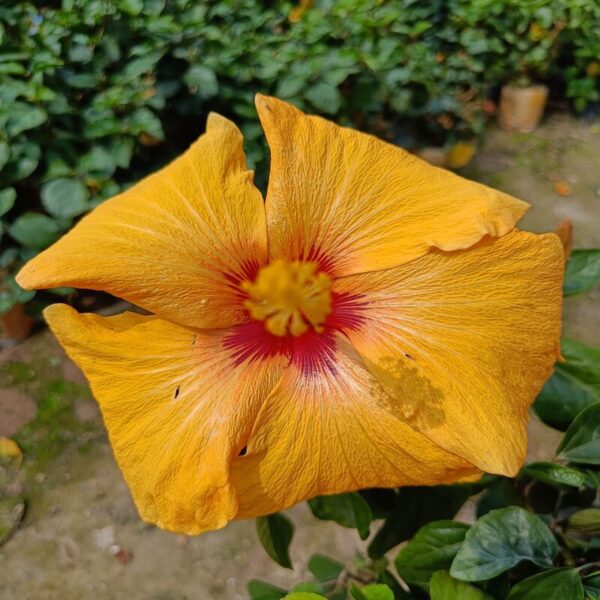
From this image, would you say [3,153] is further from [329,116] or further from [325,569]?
[325,569]

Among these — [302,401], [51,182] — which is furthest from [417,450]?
[51,182]

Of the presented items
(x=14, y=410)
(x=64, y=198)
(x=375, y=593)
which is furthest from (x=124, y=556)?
(x=375, y=593)

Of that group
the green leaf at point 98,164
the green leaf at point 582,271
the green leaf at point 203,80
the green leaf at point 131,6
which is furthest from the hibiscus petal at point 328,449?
the green leaf at point 131,6

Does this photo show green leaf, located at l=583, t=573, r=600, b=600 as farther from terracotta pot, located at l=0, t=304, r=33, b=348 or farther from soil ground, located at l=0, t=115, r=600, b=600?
terracotta pot, located at l=0, t=304, r=33, b=348

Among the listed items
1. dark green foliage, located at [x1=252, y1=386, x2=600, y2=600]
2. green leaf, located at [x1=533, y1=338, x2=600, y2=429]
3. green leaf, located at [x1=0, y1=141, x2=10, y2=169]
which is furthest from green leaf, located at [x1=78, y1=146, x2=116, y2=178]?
green leaf, located at [x1=533, y1=338, x2=600, y2=429]

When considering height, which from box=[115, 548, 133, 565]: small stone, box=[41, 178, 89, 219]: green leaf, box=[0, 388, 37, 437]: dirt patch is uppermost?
box=[41, 178, 89, 219]: green leaf

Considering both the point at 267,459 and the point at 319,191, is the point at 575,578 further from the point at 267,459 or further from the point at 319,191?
the point at 319,191
